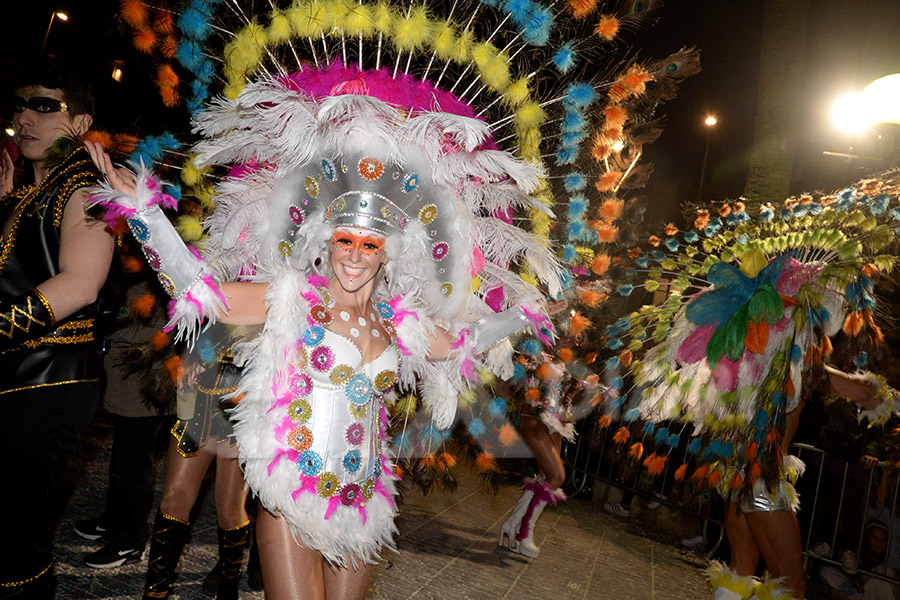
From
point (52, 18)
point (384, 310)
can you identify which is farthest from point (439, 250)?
point (52, 18)

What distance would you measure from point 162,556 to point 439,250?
1953mm

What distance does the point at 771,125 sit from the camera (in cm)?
805

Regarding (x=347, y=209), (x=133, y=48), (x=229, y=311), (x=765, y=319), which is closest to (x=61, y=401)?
(x=229, y=311)

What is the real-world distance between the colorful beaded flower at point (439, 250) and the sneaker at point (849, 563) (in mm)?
4961

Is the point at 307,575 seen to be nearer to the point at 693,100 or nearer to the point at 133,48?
the point at 133,48

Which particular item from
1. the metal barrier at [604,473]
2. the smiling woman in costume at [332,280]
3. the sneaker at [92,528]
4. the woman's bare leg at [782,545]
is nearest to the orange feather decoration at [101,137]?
the smiling woman in costume at [332,280]

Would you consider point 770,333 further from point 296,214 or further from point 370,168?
point 296,214

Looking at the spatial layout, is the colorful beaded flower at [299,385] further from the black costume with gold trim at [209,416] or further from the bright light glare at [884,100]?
the bright light glare at [884,100]

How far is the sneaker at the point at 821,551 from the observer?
5844mm

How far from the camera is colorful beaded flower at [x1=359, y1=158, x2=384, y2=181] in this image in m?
2.68

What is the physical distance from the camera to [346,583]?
8.29 ft

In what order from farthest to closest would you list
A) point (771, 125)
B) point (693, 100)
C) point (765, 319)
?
point (693, 100), point (771, 125), point (765, 319)

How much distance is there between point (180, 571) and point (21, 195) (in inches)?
101

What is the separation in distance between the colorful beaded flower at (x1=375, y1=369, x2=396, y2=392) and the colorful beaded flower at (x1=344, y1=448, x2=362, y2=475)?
276 mm
